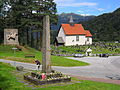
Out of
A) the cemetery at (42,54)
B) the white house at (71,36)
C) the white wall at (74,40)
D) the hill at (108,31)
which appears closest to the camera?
the cemetery at (42,54)

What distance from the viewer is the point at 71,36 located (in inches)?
3002

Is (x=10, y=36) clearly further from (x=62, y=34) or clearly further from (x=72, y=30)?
(x=72, y=30)

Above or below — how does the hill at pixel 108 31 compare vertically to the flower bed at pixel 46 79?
above

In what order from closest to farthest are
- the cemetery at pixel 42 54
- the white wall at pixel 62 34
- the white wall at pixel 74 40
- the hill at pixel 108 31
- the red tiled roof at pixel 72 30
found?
the cemetery at pixel 42 54
the white wall at pixel 74 40
the white wall at pixel 62 34
the red tiled roof at pixel 72 30
the hill at pixel 108 31

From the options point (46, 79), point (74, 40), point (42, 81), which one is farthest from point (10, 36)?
point (74, 40)

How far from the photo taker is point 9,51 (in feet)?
145

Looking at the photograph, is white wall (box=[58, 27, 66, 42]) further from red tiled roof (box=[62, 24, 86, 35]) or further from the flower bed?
the flower bed

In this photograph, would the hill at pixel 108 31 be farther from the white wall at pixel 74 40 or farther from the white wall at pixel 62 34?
the white wall at pixel 62 34

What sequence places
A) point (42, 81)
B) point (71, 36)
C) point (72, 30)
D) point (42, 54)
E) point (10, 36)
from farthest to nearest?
point (72, 30), point (71, 36), point (10, 36), point (42, 54), point (42, 81)

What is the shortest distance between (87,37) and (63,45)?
11559 millimetres

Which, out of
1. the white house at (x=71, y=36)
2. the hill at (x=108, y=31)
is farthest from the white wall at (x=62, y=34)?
the hill at (x=108, y=31)

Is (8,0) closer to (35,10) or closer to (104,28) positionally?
(35,10)

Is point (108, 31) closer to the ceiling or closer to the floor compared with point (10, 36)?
closer to the ceiling

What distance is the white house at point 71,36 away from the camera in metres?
75.5
